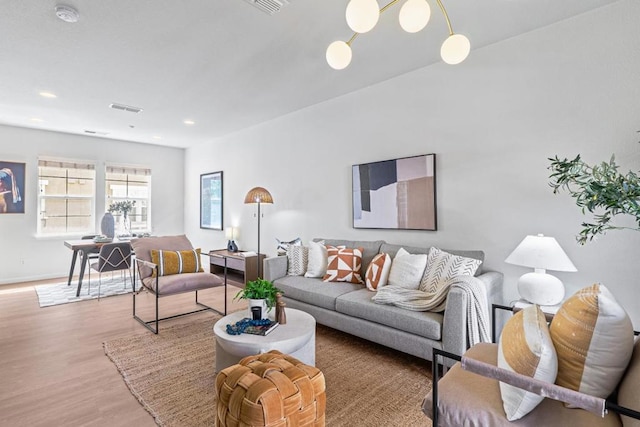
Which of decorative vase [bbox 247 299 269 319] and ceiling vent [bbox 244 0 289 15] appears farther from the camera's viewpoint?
decorative vase [bbox 247 299 269 319]

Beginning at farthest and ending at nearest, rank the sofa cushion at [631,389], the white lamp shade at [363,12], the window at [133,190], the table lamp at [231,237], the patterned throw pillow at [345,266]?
1. the window at [133,190]
2. the table lamp at [231,237]
3. the patterned throw pillow at [345,266]
4. the white lamp shade at [363,12]
5. the sofa cushion at [631,389]

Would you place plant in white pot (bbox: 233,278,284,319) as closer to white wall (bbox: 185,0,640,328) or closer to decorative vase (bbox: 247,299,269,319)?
decorative vase (bbox: 247,299,269,319)

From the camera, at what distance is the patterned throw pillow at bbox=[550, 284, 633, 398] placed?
105cm

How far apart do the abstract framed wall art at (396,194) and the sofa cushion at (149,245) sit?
2.16m

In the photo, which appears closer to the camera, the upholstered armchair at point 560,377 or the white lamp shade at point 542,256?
the upholstered armchair at point 560,377

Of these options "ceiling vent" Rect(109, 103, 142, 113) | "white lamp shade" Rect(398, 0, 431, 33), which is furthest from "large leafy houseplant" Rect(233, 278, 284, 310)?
"ceiling vent" Rect(109, 103, 142, 113)

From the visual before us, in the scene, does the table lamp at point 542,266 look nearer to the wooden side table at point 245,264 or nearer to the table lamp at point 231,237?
the wooden side table at point 245,264

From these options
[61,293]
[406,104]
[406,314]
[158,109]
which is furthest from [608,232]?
[61,293]

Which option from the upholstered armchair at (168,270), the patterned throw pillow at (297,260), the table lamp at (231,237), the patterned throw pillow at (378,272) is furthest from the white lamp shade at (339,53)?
the table lamp at (231,237)

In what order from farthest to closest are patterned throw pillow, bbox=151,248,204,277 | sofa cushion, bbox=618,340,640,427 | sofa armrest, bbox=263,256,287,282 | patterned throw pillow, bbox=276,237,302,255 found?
patterned throw pillow, bbox=276,237,302,255 → sofa armrest, bbox=263,256,287,282 → patterned throw pillow, bbox=151,248,204,277 → sofa cushion, bbox=618,340,640,427

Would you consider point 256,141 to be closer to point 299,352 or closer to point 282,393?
point 299,352

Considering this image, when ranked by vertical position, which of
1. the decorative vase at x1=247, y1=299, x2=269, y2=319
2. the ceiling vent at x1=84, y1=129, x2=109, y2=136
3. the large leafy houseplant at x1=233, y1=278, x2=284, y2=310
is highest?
the ceiling vent at x1=84, y1=129, x2=109, y2=136

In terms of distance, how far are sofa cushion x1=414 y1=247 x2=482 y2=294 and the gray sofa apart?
4.8 inches

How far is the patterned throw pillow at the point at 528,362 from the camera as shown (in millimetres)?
1078
